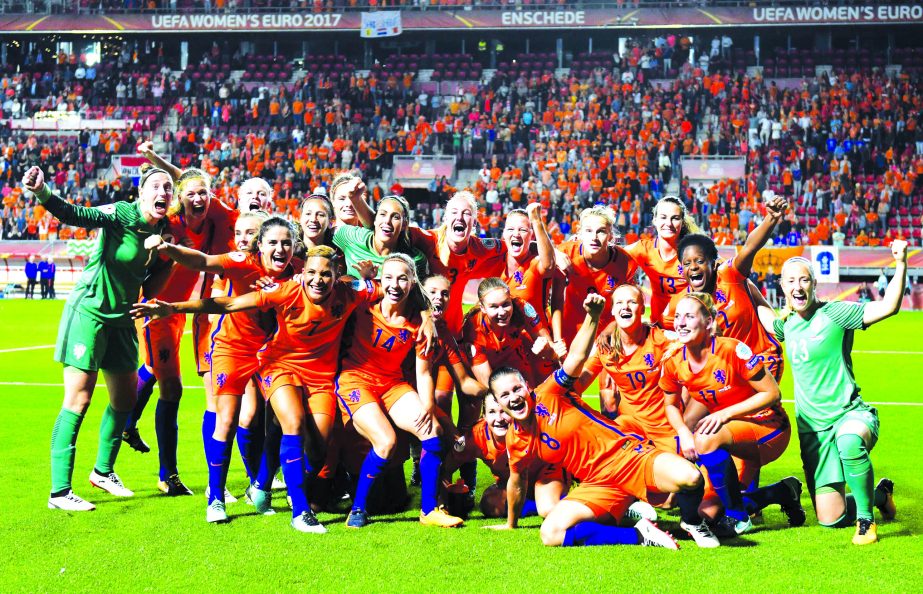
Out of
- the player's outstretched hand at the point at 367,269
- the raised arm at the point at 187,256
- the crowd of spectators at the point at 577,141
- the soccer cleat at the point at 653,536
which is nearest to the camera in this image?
the soccer cleat at the point at 653,536

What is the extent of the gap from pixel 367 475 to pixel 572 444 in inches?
50.8

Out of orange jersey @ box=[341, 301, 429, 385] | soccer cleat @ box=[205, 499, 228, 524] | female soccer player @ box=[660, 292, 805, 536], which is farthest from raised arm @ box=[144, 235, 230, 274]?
female soccer player @ box=[660, 292, 805, 536]

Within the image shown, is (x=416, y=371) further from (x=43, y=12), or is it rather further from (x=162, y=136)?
(x=43, y=12)

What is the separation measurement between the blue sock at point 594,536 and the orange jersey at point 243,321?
2456 mm

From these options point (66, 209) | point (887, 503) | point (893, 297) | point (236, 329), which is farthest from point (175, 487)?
point (893, 297)

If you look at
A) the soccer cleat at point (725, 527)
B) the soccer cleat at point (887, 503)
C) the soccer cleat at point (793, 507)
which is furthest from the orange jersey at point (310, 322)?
the soccer cleat at point (887, 503)

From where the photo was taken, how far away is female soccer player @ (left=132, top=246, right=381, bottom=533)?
6461mm

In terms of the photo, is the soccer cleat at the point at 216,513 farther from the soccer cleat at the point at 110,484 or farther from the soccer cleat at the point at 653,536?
the soccer cleat at the point at 653,536

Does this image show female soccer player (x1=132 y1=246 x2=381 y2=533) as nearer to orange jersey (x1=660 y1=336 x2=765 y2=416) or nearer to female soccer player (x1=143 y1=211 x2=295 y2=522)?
female soccer player (x1=143 y1=211 x2=295 y2=522)

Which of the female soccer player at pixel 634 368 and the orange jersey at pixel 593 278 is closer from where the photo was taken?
the female soccer player at pixel 634 368

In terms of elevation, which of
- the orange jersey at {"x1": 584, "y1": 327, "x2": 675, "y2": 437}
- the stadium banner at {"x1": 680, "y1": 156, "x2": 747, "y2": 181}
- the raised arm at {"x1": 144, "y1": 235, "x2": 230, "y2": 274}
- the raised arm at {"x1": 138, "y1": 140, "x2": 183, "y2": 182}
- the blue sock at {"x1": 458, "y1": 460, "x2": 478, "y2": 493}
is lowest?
the blue sock at {"x1": 458, "y1": 460, "x2": 478, "y2": 493}

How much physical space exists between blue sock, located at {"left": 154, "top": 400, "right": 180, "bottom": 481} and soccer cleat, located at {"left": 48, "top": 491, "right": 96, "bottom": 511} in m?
0.66

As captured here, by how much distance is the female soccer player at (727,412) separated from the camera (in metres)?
6.34

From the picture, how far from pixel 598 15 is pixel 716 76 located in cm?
478
